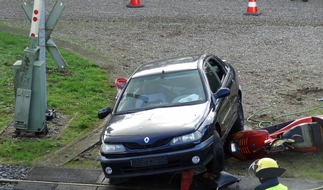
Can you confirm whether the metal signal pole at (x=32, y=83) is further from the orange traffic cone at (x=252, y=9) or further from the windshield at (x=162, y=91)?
the orange traffic cone at (x=252, y=9)

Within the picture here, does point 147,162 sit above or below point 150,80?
below

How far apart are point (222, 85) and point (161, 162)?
2464 millimetres

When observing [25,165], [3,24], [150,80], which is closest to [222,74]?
[150,80]

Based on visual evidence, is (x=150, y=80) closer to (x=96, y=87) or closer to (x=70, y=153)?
(x=70, y=153)

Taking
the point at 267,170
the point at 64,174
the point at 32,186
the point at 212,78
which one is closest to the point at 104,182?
the point at 64,174

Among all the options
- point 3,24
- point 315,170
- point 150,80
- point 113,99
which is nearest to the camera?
point 315,170

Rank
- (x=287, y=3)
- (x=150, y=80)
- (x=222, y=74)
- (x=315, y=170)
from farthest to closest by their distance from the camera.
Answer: (x=287, y=3)
(x=222, y=74)
(x=150, y=80)
(x=315, y=170)

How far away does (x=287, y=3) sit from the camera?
24812 millimetres

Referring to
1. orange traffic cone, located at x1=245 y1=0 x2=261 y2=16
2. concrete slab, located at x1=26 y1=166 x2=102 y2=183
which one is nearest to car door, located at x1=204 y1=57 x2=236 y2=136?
concrete slab, located at x1=26 y1=166 x2=102 y2=183

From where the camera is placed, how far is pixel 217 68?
35.7 feet

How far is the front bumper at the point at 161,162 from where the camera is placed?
8258 millimetres

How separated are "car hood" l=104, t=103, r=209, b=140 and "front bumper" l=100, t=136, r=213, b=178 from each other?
0.87 ft

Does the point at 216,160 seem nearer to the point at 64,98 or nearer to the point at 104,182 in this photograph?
the point at 104,182

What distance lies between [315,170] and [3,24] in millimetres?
14073
